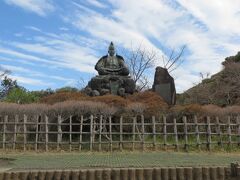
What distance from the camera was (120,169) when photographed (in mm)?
6648

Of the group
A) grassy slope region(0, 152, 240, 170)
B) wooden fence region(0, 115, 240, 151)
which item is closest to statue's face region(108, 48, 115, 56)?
wooden fence region(0, 115, 240, 151)

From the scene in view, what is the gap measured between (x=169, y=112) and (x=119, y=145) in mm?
3491

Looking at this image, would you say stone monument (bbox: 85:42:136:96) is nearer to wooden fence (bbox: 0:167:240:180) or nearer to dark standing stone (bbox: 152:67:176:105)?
dark standing stone (bbox: 152:67:176:105)

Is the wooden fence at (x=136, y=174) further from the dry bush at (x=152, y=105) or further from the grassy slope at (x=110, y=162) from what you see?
the dry bush at (x=152, y=105)

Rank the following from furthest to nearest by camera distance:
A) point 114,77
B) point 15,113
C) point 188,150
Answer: point 114,77 → point 15,113 → point 188,150

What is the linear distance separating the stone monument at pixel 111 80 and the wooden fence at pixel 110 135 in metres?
4.80

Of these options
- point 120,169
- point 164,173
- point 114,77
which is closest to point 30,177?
point 120,169

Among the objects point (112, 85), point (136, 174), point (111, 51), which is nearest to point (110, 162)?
point (136, 174)

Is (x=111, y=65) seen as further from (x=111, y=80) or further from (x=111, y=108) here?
(x=111, y=108)

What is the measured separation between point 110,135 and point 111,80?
6.91 meters

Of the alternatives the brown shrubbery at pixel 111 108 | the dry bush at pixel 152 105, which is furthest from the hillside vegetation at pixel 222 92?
the brown shrubbery at pixel 111 108

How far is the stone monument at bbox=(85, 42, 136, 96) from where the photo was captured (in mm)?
19578

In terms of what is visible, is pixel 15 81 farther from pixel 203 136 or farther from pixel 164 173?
pixel 164 173

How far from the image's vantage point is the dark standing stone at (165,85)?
65.7 ft
